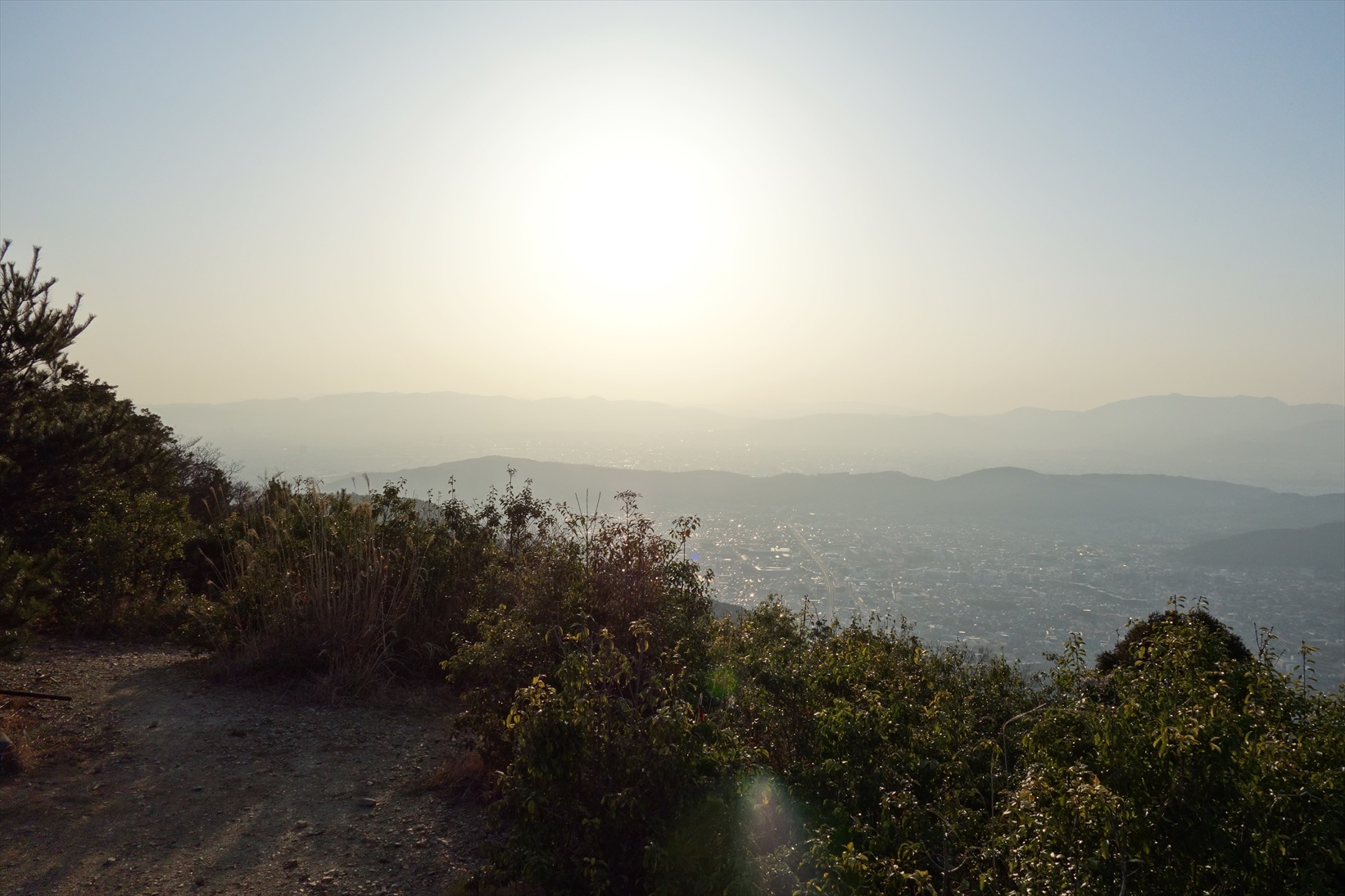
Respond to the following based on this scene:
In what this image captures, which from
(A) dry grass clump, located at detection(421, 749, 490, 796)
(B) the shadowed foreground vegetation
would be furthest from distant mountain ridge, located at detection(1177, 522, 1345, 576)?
(A) dry grass clump, located at detection(421, 749, 490, 796)

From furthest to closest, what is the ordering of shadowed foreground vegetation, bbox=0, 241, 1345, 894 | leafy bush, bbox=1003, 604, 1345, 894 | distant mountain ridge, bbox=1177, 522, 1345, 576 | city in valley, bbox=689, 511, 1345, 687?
distant mountain ridge, bbox=1177, 522, 1345, 576 → city in valley, bbox=689, 511, 1345, 687 → shadowed foreground vegetation, bbox=0, 241, 1345, 894 → leafy bush, bbox=1003, 604, 1345, 894

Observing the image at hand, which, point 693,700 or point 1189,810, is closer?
point 1189,810

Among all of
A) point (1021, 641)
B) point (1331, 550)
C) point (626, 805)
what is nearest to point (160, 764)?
point (626, 805)

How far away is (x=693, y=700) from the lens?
14.8 feet

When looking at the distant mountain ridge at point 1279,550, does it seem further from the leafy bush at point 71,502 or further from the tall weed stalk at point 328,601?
the leafy bush at point 71,502

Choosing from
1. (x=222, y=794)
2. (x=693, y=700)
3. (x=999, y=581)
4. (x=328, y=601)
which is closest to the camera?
(x=222, y=794)

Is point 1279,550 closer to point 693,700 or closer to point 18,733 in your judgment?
point 693,700

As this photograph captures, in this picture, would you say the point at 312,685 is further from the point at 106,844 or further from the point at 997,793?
the point at 997,793

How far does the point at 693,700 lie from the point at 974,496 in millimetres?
138514

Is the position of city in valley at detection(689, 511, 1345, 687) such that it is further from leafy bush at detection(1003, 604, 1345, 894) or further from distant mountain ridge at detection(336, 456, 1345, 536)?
leafy bush at detection(1003, 604, 1345, 894)

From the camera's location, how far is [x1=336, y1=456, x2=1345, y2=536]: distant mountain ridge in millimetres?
100562

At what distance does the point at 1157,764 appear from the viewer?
2.55 meters

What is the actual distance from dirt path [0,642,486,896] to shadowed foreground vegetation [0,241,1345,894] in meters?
→ 0.44

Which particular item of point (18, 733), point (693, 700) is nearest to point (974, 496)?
point (693, 700)
